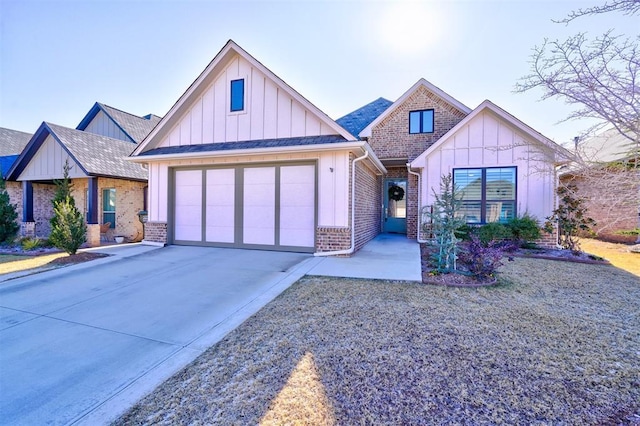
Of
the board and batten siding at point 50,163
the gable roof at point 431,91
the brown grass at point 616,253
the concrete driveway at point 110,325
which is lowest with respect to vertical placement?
the concrete driveway at point 110,325

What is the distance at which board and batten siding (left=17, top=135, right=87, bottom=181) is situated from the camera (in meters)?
11.7

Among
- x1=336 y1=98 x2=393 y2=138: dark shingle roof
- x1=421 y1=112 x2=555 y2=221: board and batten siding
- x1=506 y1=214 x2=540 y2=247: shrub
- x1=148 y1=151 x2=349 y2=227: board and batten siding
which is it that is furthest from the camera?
x1=336 y1=98 x2=393 y2=138: dark shingle roof

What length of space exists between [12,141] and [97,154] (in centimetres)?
1203

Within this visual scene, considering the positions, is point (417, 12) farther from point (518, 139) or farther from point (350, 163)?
point (518, 139)

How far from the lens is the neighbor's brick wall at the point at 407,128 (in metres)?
12.7

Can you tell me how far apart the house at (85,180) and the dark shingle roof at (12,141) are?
5.74 metres

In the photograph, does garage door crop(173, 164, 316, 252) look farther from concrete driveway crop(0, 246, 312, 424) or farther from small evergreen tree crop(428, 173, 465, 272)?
small evergreen tree crop(428, 173, 465, 272)

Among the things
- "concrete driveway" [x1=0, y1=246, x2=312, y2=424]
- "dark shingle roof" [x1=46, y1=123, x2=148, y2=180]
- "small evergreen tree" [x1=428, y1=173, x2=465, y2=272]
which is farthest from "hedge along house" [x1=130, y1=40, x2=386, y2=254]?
"dark shingle roof" [x1=46, y1=123, x2=148, y2=180]

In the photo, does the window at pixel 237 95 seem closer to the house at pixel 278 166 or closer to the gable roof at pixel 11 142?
the house at pixel 278 166

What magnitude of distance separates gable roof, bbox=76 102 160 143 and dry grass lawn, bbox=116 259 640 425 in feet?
61.7

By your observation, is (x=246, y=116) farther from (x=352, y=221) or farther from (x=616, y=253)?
(x=616, y=253)

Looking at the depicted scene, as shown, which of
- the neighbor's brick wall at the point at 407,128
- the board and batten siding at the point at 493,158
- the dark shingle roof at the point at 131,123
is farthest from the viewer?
the dark shingle roof at the point at 131,123

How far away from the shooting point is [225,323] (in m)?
4.12

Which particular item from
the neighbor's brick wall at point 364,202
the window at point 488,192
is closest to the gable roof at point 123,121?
the neighbor's brick wall at point 364,202
